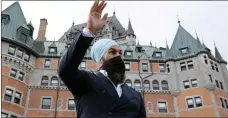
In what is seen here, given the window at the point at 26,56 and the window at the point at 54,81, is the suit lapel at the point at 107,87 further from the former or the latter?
the window at the point at 26,56

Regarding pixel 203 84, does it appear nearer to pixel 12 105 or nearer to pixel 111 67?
pixel 12 105

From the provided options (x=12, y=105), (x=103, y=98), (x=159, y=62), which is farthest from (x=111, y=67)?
(x=159, y=62)

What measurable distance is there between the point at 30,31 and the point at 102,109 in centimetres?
3321

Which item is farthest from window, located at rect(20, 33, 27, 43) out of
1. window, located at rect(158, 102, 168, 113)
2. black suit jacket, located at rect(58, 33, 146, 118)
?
black suit jacket, located at rect(58, 33, 146, 118)

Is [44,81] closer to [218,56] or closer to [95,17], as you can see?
[218,56]

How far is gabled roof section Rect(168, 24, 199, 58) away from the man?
30.9 meters

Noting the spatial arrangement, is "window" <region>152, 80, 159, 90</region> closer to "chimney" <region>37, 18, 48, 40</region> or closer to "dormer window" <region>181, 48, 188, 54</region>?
"dormer window" <region>181, 48, 188, 54</region>

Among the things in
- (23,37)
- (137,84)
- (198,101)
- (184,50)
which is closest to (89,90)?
(198,101)

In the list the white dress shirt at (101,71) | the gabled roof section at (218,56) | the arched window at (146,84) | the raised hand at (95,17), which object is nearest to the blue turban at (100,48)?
the white dress shirt at (101,71)

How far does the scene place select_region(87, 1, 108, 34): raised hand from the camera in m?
2.52

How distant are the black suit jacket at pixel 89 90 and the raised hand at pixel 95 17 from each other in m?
0.13

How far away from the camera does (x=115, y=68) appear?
2723mm

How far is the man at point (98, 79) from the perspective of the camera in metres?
2.44

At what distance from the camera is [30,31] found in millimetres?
33906
